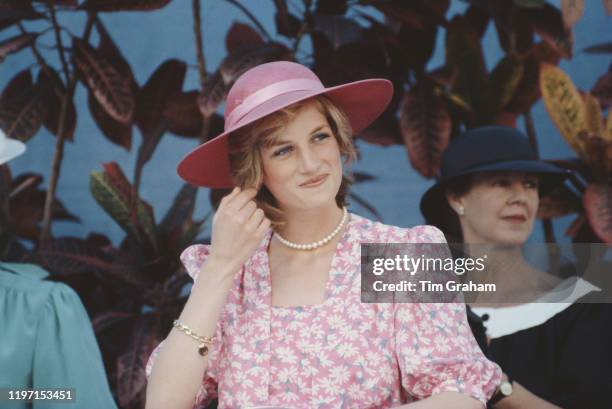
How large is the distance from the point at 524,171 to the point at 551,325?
51 centimetres

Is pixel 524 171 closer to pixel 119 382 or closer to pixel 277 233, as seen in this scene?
pixel 277 233

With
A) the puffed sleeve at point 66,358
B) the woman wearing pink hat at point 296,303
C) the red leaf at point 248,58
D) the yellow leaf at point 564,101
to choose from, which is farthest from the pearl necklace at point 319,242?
the yellow leaf at point 564,101

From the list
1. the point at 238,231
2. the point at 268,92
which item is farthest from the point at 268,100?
the point at 238,231

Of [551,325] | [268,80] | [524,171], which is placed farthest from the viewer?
[524,171]

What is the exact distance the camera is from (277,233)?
2.07m

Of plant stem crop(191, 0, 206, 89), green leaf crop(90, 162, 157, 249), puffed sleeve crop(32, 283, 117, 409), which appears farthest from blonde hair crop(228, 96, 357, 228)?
plant stem crop(191, 0, 206, 89)

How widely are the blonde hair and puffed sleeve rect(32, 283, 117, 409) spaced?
604mm

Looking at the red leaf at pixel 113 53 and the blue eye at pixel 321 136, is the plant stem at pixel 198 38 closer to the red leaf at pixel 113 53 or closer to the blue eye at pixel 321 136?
the red leaf at pixel 113 53

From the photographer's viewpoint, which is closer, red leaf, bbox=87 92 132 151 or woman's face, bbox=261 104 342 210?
woman's face, bbox=261 104 342 210

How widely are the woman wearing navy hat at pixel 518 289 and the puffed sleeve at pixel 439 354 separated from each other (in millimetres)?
619

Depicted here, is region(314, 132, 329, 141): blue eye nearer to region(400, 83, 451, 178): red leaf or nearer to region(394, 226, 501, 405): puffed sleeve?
region(394, 226, 501, 405): puffed sleeve

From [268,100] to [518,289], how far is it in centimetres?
122

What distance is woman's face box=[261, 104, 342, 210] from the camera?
6.16ft

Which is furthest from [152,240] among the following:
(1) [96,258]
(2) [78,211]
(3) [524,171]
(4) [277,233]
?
(3) [524,171]
